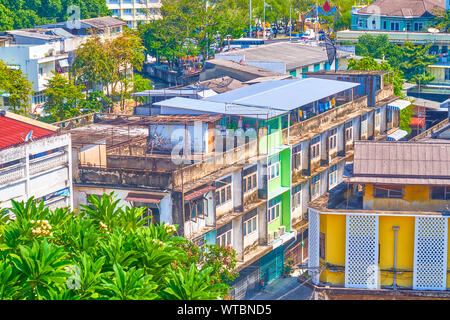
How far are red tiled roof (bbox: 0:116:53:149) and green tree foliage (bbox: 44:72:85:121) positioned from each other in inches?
708

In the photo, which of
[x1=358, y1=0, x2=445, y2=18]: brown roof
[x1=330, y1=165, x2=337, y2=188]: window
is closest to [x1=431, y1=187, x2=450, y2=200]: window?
[x1=330, y1=165, x2=337, y2=188]: window

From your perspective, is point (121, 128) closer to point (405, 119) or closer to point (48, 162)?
point (48, 162)

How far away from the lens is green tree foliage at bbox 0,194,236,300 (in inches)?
510

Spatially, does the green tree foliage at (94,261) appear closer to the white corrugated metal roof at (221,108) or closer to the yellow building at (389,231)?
the yellow building at (389,231)

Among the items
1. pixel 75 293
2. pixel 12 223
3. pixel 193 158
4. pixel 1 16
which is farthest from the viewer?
pixel 1 16

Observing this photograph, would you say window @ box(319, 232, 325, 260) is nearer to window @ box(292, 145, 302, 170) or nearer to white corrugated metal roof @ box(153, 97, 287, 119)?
white corrugated metal roof @ box(153, 97, 287, 119)

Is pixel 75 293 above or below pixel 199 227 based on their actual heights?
above

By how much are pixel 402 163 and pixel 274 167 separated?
9338 mm

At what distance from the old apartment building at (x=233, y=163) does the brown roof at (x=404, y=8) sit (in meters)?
37.3

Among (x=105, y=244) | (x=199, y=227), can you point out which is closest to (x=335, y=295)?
(x=199, y=227)

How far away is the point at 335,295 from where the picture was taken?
2045cm

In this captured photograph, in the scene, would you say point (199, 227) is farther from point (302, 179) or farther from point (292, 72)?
point (292, 72)
